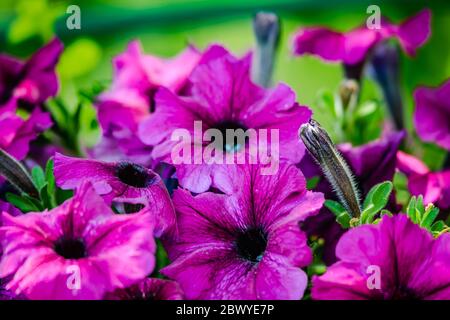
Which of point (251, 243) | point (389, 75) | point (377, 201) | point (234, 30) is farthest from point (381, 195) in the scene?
point (234, 30)

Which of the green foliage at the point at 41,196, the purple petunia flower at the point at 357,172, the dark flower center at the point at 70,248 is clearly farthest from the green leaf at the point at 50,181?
the purple petunia flower at the point at 357,172

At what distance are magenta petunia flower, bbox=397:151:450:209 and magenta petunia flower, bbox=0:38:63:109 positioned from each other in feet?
1.25

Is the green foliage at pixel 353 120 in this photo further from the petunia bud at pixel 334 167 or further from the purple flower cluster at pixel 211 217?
the petunia bud at pixel 334 167

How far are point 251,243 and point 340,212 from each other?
8cm

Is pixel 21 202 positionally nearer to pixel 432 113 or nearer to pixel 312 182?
pixel 312 182

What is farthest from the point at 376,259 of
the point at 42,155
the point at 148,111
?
the point at 42,155

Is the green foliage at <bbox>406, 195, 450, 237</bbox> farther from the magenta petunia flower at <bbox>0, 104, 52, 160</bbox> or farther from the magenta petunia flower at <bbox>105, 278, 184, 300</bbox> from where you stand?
the magenta petunia flower at <bbox>0, 104, 52, 160</bbox>

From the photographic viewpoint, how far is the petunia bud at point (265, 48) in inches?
34.7

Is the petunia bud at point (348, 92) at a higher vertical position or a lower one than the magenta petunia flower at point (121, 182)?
higher

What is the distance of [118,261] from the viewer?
500mm

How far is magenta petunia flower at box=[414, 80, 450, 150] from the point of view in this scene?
0.79 metres

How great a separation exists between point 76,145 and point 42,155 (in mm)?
49

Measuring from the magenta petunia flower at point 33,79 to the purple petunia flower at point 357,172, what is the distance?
0.30m

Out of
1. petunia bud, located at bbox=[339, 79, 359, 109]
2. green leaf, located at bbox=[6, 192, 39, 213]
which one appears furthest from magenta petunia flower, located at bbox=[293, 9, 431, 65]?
green leaf, located at bbox=[6, 192, 39, 213]
